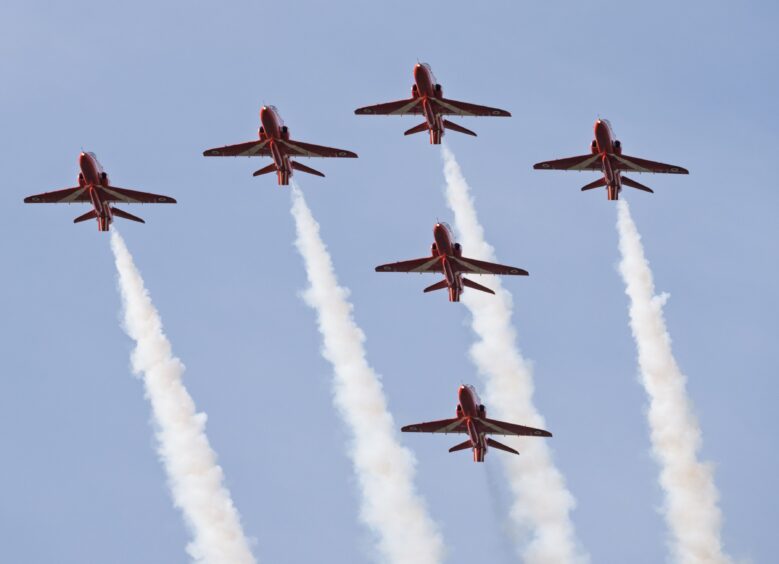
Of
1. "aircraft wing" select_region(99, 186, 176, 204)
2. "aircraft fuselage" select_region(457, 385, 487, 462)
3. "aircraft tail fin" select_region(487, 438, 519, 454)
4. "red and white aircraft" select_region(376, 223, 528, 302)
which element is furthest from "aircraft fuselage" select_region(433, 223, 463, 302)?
"aircraft wing" select_region(99, 186, 176, 204)

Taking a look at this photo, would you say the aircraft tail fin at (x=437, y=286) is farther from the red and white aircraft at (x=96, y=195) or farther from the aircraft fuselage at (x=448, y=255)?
the red and white aircraft at (x=96, y=195)

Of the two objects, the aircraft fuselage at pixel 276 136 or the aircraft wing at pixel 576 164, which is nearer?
the aircraft fuselage at pixel 276 136

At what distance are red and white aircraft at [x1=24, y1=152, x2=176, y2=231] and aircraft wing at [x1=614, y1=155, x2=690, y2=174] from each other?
36.7 metres

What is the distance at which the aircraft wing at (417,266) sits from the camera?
141250 mm

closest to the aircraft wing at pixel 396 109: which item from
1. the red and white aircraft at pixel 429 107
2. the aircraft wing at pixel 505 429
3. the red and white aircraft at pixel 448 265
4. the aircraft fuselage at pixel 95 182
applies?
the red and white aircraft at pixel 429 107

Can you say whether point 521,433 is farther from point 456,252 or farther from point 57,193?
point 57,193

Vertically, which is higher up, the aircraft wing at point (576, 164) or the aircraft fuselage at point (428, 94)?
the aircraft fuselage at point (428, 94)

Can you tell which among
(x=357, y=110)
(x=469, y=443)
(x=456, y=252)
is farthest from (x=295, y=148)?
(x=469, y=443)

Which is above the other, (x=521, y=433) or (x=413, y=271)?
(x=413, y=271)

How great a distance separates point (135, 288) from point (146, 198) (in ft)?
25.2

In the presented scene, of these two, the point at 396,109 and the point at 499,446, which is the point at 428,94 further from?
the point at 499,446

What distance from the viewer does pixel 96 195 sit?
139m

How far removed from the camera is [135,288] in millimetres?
145250

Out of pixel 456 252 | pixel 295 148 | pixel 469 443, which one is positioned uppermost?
pixel 295 148
